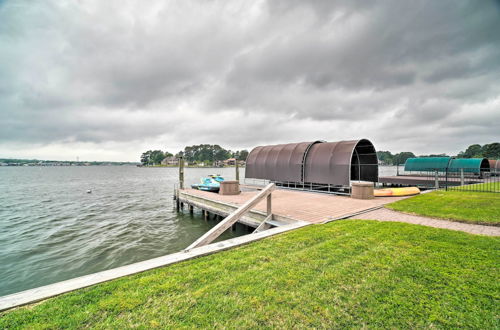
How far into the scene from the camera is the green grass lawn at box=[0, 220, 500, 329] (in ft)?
7.98

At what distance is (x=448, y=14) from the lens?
44.3 ft

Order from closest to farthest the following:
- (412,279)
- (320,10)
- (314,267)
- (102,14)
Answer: (412,279), (314,267), (102,14), (320,10)

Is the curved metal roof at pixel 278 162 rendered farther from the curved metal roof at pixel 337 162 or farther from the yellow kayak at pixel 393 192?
the yellow kayak at pixel 393 192

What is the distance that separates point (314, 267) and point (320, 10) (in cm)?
1439

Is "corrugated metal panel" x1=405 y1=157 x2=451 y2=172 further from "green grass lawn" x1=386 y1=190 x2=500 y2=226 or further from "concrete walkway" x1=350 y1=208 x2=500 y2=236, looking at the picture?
"concrete walkway" x1=350 y1=208 x2=500 y2=236

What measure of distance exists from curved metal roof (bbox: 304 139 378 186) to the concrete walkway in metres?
5.20

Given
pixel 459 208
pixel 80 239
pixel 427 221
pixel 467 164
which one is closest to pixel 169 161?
pixel 80 239

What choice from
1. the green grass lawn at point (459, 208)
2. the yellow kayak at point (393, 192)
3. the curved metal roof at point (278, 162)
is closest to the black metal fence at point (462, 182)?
the yellow kayak at point (393, 192)

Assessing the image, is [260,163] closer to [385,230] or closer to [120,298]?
[385,230]

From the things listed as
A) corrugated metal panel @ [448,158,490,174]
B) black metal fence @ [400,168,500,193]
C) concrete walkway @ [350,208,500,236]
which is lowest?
concrete walkway @ [350,208,500,236]

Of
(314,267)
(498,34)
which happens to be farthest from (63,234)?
(498,34)

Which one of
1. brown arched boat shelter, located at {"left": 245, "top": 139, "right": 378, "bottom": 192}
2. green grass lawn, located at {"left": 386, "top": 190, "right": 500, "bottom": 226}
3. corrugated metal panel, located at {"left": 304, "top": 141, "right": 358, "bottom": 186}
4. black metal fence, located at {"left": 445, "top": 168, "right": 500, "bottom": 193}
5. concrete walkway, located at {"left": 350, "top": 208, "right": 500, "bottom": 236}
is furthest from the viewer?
brown arched boat shelter, located at {"left": 245, "top": 139, "right": 378, "bottom": 192}

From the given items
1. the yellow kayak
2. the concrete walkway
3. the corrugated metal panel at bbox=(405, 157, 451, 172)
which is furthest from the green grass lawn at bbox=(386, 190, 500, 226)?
the corrugated metal panel at bbox=(405, 157, 451, 172)

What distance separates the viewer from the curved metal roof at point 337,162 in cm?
1421
